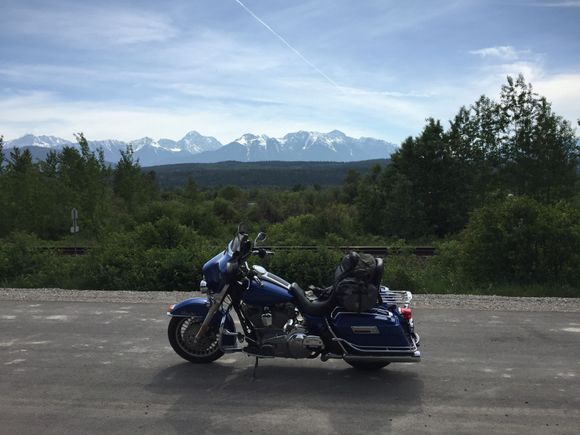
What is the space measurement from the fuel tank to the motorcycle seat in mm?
83

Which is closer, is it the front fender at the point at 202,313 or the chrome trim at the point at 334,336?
the chrome trim at the point at 334,336

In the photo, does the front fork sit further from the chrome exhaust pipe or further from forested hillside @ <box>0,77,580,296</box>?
forested hillside @ <box>0,77,580,296</box>

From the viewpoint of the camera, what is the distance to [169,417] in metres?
4.97

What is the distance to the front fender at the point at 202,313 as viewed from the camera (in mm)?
6145

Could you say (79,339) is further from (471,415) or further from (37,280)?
(37,280)

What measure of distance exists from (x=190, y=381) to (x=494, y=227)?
9387mm

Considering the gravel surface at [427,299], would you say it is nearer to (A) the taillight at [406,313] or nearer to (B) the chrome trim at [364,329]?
(A) the taillight at [406,313]

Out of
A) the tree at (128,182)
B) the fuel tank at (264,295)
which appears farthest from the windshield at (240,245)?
the tree at (128,182)

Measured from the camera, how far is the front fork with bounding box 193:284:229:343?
19.7ft

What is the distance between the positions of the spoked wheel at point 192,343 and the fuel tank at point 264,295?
77 centimetres

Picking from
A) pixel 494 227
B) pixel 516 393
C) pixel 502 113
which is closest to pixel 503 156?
pixel 502 113

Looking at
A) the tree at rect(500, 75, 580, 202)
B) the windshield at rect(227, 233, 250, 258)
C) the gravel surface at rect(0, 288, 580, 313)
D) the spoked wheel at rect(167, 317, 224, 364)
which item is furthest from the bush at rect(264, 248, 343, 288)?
the tree at rect(500, 75, 580, 202)

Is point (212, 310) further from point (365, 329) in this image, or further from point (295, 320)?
point (365, 329)

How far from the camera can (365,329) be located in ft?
18.9
